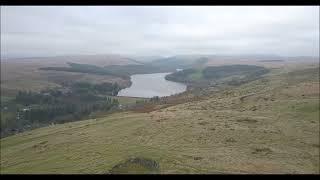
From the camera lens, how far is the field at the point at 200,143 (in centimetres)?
2128

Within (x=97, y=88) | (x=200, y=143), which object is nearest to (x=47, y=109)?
(x=97, y=88)

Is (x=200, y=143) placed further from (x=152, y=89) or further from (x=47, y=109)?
(x=152, y=89)

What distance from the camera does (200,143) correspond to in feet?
86.5

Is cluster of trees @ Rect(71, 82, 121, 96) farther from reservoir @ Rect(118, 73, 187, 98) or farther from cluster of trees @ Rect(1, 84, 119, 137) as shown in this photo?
cluster of trees @ Rect(1, 84, 119, 137)

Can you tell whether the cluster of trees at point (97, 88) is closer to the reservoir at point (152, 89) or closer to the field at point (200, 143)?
the reservoir at point (152, 89)

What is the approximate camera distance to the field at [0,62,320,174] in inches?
838

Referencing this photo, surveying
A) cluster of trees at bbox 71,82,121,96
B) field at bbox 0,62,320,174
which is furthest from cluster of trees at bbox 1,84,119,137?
field at bbox 0,62,320,174

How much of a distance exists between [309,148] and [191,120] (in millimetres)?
12126

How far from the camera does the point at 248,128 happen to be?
1142 inches

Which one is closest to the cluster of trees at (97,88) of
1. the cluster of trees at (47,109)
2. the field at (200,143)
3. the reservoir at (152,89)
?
the reservoir at (152,89)

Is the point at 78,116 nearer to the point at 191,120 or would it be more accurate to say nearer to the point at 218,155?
the point at 191,120

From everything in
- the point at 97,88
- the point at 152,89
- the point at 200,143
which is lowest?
the point at 97,88

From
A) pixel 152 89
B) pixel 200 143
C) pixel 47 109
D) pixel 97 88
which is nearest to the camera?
pixel 200 143
